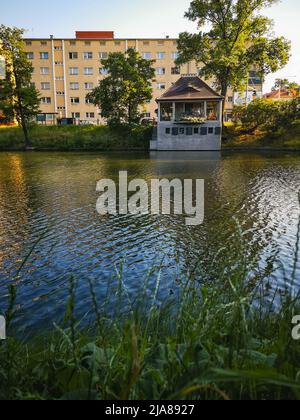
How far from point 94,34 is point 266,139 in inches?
2185

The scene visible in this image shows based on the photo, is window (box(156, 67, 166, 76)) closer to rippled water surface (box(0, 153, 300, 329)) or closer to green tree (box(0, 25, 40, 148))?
green tree (box(0, 25, 40, 148))

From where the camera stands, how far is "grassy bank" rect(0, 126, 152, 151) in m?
52.2

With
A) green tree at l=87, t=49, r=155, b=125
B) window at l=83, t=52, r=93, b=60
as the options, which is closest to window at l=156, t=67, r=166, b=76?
window at l=83, t=52, r=93, b=60

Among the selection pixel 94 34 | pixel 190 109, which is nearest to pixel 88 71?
pixel 94 34

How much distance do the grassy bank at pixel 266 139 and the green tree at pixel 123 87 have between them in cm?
1412

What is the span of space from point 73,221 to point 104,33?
83.6m

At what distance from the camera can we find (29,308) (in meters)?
7.18

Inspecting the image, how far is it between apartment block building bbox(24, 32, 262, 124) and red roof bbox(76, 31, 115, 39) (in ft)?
15.3

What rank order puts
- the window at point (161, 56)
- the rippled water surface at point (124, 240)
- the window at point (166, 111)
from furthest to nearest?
the window at point (161, 56) → the window at point (166, 111) → the rippled water surface at point (124, 240)

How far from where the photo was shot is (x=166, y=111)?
55.0 meters

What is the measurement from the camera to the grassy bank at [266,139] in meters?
48.4

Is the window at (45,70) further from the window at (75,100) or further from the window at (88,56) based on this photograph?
the window at (88,56)

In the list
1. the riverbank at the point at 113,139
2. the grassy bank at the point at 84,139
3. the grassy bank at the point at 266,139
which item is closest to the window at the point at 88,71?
the riverbank at the point at 113,139

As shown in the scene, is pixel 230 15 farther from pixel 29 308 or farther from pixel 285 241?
pixel 29 308
